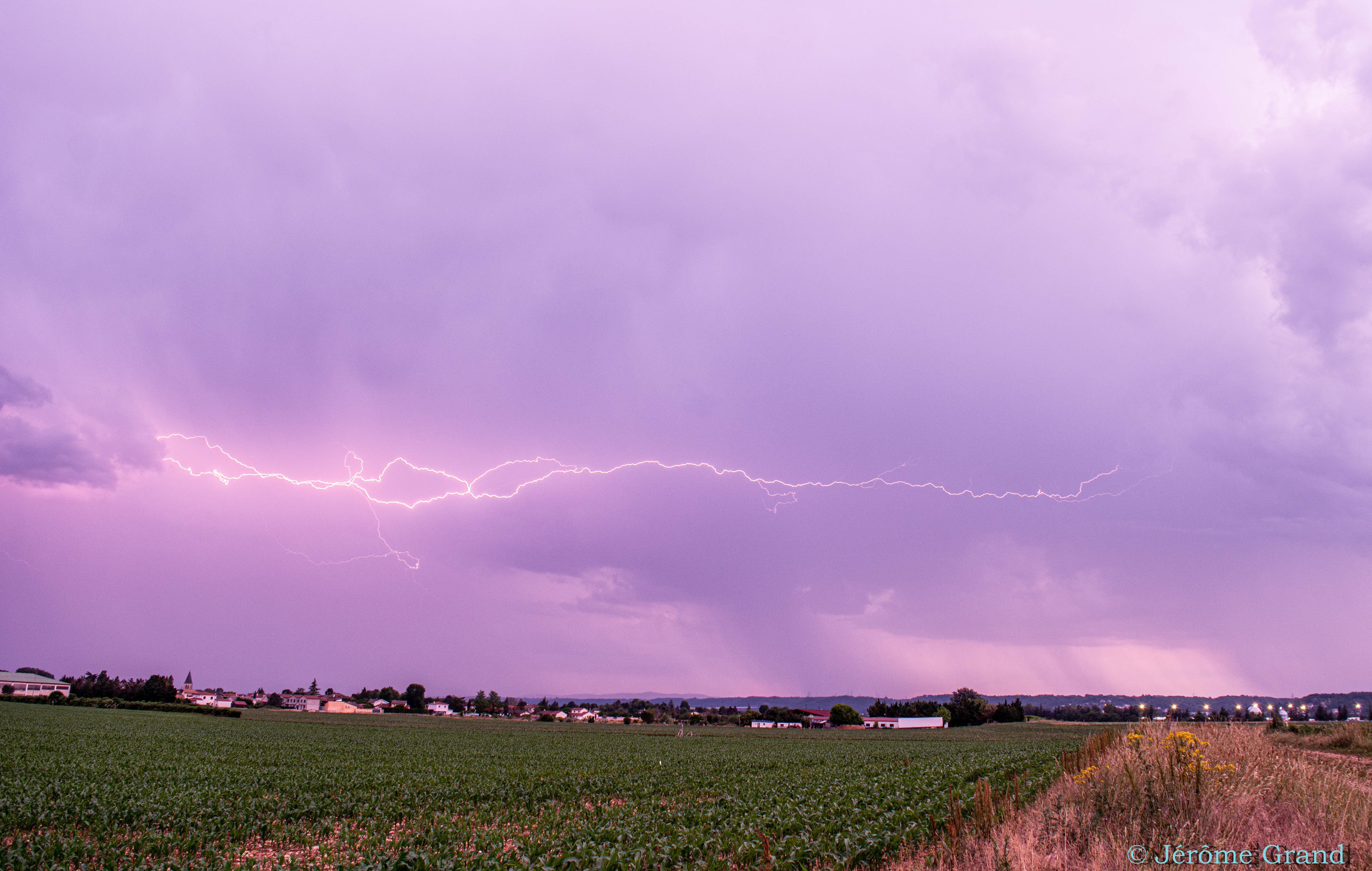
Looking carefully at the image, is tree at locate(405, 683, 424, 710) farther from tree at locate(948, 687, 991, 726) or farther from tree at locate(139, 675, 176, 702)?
tree at locate(948, 687, 991, 726)

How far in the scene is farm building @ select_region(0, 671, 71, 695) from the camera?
12731 centimetres

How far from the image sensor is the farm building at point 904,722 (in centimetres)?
13325

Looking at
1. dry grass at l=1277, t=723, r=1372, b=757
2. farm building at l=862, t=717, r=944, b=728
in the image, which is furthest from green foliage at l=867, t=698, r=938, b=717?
dry grass at l=1277, t=723, r=1372, b=757

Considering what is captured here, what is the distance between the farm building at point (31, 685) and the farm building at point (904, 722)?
166m

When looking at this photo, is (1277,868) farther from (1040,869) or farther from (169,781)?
(169,781)

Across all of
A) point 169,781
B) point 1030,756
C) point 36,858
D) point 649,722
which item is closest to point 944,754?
point 1030,756

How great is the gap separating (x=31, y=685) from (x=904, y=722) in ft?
641

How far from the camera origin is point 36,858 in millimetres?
10211

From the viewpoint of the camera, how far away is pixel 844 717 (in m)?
137

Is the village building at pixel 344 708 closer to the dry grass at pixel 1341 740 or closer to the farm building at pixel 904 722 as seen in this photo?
the farm building at pixel 904 722

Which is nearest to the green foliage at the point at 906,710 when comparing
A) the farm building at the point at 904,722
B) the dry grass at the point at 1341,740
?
the farm building at the point at 904,722

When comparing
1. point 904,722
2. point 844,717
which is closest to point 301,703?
point 844,717

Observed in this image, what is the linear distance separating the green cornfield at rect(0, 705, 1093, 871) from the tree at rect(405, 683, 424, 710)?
154 m

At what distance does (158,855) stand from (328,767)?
16.1 meters
